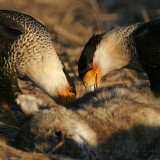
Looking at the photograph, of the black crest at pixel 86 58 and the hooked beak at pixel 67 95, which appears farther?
the black crest at pixel 86 58

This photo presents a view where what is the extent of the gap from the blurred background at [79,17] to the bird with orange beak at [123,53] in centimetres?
46

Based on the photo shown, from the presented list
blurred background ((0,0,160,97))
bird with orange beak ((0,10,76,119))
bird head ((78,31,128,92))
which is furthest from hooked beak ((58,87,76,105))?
blurred background ((0,0,160,97))

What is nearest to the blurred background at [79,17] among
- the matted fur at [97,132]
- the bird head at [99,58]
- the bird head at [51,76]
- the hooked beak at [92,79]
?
the bird head at [99,58]

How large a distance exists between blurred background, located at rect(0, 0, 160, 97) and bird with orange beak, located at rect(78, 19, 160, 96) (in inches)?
18.2

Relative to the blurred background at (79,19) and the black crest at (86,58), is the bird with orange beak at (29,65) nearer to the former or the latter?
the black crest at (86,58)

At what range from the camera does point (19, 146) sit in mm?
4785

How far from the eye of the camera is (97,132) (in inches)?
184

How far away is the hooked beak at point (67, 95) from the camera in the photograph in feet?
20.9

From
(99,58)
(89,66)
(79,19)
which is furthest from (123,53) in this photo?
(79,19)

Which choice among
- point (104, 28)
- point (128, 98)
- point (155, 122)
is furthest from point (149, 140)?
point (104, 28)

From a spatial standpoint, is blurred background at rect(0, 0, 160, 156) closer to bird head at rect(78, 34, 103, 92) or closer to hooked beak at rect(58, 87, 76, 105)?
bird head at rect(78, 34, 103, 92)

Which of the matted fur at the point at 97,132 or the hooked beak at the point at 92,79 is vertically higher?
the matted fur at the point at 97,132

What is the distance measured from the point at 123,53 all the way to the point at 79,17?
3.89 meters

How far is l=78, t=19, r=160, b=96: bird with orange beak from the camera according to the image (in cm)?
639
